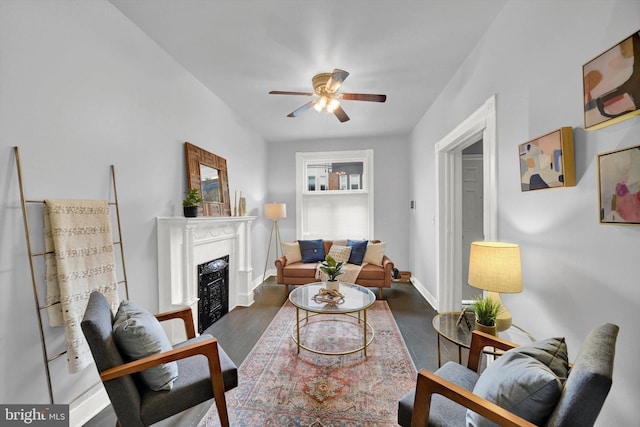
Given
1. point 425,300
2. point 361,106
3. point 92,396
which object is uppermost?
point 361,106

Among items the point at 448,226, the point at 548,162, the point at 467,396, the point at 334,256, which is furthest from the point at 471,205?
the point at 467,396

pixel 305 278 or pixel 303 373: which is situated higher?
pixel 305 278

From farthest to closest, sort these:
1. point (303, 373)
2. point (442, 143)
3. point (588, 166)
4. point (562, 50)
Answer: point (442, 143) < point (303, 373) < point (562, 50) < point (588, 166)

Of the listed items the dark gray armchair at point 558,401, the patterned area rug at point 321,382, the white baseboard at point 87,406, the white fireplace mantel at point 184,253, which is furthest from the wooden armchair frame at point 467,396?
the white fireplace mantel at point 184,253

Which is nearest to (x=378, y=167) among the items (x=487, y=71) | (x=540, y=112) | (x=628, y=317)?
(x=487, y=71)

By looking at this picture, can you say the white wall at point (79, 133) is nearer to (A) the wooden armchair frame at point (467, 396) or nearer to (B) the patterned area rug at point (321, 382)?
(B) the patterned area rug at point (321, 382)

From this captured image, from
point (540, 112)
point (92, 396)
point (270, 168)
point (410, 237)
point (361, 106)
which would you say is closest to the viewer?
point (540, 112)

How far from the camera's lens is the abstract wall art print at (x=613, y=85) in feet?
3.17

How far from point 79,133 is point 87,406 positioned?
1731 mm

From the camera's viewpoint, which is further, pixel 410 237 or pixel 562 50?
pixel 410 237

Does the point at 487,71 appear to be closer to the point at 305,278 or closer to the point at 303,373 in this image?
the point at 303,373

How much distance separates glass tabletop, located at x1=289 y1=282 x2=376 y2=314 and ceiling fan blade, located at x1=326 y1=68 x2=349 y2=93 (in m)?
1.94

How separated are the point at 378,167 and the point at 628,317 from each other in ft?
13.7

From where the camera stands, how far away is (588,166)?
3.95 ft
